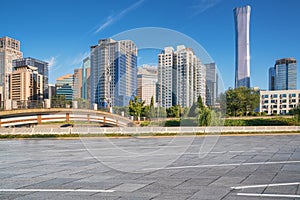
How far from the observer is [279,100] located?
123 m

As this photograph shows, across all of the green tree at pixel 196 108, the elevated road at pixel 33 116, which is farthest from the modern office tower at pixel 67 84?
the green tree at pixel 196 108

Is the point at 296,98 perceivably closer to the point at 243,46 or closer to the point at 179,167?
the point at 243,46

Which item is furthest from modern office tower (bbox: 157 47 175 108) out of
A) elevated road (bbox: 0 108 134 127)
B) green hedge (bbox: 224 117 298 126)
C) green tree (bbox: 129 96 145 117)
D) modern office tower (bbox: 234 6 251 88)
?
modern office tower (bbox: 234 6 251 88)

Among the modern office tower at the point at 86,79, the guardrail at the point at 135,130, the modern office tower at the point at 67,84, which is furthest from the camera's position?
the modern office tower at the point at 67,84

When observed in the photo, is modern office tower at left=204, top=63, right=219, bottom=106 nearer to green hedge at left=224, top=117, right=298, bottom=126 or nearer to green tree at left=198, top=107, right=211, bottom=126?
green tree at left=198, top=107, right=211, bottom=126

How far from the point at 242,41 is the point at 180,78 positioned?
172 m

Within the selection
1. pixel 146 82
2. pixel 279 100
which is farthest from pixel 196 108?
pixel 279 100

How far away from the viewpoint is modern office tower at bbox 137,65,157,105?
33.6 feet

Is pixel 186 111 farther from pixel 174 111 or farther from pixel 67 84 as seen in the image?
pixel 67 84

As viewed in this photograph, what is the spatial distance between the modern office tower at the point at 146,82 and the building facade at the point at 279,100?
11846 cm

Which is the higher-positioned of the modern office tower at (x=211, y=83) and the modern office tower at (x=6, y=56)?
the modern office tower at (x=6, y=56)

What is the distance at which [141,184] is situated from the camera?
8000 millimetres

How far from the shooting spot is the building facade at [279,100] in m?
119

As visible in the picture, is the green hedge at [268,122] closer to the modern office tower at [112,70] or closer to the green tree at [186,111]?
the green tree at [186,111]
